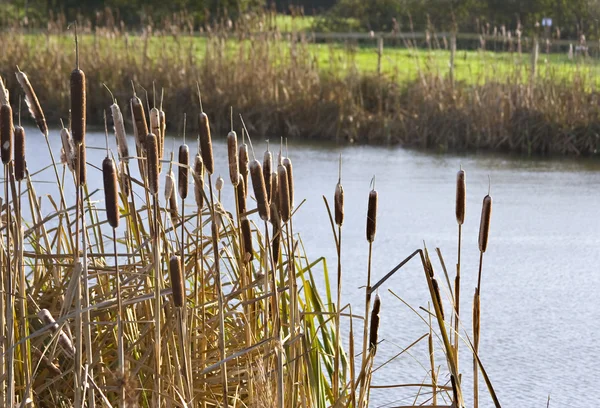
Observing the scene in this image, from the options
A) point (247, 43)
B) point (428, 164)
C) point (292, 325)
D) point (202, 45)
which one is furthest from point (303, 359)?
point (202, 45)

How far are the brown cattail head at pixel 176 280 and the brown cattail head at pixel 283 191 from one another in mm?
184

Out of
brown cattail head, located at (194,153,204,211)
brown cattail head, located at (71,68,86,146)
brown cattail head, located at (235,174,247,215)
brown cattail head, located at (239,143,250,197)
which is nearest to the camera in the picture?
brown cattail head, located at (71,68,86,146)

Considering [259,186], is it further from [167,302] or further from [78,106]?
[167,302]

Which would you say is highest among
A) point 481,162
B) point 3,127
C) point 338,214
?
point 3,127

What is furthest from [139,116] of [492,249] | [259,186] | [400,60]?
[400,60]

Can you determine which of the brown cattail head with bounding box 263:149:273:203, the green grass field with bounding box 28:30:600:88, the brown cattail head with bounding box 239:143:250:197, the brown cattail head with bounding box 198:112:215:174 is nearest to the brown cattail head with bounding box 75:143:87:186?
the brown cattail head with bounding box 198:112:215:174

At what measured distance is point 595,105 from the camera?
829 centimetres

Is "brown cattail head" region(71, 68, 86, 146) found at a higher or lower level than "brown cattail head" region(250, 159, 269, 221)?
higher

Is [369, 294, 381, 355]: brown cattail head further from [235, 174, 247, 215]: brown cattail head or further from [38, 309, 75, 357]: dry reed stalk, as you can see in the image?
[38, 309, 75, 357]: dry reed stalk

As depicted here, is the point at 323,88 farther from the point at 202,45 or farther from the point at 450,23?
the point at 450,23

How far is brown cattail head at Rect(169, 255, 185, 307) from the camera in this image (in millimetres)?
1445

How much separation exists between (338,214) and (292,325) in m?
0.23

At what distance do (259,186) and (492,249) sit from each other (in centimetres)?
354

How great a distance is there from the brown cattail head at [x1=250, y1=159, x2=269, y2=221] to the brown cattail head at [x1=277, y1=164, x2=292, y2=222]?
38mm
